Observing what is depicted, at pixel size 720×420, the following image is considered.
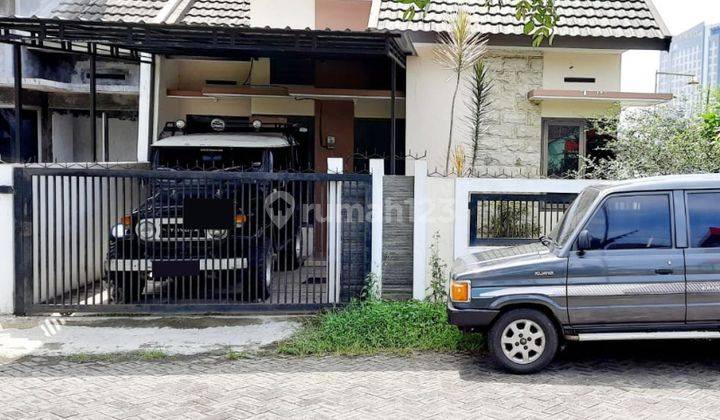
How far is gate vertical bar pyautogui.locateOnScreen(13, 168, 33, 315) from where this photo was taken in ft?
27.2

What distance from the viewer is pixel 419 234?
27.7ft

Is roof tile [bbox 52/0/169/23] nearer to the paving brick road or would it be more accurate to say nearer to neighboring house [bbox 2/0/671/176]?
neighboring house [bbox 2/0/671/176]

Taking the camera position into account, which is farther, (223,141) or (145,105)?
(145,105)

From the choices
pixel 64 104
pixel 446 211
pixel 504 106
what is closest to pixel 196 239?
pixel 446 211

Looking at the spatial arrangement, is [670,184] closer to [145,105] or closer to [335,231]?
[335,231]

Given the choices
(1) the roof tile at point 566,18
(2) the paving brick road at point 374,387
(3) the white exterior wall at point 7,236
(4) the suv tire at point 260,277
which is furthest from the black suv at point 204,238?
(1) the roof tile at point 566,18

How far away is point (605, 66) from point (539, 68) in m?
1.23

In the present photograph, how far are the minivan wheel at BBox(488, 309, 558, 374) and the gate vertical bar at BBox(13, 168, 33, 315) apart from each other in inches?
226

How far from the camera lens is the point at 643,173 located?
912 centimetres

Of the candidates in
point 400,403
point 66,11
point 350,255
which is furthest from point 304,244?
point 66,11

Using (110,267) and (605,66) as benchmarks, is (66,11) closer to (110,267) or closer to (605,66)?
(110,267)

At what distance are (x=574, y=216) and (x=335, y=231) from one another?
10.1ft

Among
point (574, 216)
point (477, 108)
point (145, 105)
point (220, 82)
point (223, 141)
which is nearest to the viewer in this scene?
point (574, 216)

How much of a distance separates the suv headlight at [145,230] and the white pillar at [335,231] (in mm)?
2197
